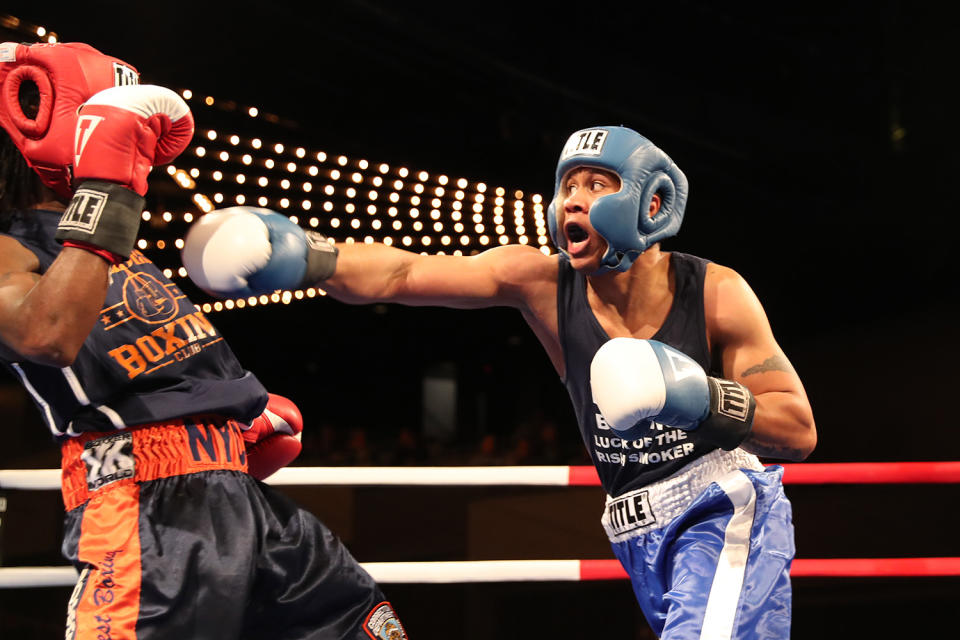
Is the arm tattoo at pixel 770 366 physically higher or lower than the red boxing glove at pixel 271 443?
higher

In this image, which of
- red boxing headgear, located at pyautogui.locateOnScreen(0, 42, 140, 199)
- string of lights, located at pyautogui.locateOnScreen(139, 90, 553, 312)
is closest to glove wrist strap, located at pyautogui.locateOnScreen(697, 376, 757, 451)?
red boxing headgear, located at pyautogui.locateOnScreen(0, 42, 140, 199)

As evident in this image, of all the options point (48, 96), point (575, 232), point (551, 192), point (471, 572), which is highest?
point (551, 192)

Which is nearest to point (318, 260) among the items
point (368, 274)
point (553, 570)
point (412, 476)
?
point (368, 274)

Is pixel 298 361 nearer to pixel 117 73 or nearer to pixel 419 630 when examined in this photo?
pixel 419 630

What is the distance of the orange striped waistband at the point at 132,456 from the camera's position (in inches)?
55.6

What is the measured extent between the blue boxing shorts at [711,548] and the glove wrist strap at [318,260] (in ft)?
2.38

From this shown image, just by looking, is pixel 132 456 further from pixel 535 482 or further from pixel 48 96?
pixel 535 482

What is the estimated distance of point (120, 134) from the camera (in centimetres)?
134

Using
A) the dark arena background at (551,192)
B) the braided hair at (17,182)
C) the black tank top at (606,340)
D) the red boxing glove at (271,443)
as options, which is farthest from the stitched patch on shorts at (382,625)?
the dark arena background at (551,192)

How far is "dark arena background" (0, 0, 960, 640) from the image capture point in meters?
4.30

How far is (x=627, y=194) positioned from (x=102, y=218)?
870 millimetres

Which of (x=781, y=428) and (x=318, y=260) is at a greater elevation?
(x=318, y=260)

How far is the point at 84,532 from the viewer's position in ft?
4.51

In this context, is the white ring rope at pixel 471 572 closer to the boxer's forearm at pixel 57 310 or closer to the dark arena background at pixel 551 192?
the boxer's forearm at pixel 57 310
